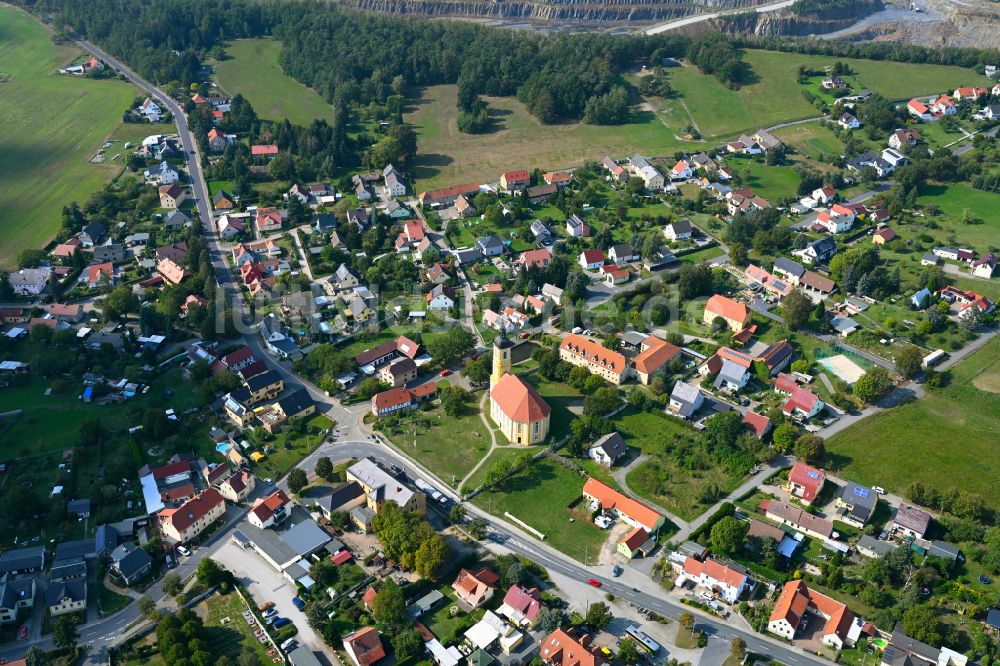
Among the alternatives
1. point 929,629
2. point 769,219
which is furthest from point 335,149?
point 929,629

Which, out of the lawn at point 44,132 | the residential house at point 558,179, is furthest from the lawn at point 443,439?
the lawn at point 44,132

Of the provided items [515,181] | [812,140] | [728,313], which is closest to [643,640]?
[728,313]

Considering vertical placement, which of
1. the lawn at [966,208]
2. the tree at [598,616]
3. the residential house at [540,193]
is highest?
the lawn at [966,208]

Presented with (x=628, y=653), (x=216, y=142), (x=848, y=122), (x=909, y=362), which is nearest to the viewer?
(x=628, y=653)

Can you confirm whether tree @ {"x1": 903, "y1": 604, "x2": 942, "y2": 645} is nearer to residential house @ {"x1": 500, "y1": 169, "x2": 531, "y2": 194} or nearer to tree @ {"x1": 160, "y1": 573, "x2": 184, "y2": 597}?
tree @ {"x1": 160, "y1": 573, "x2": 184, "y2": 597}

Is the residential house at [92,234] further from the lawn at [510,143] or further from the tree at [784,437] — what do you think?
the tree at [784,437]

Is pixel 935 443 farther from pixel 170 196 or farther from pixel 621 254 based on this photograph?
pixel 170 196

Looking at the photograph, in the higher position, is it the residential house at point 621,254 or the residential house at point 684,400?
the residential house at point 621,254
